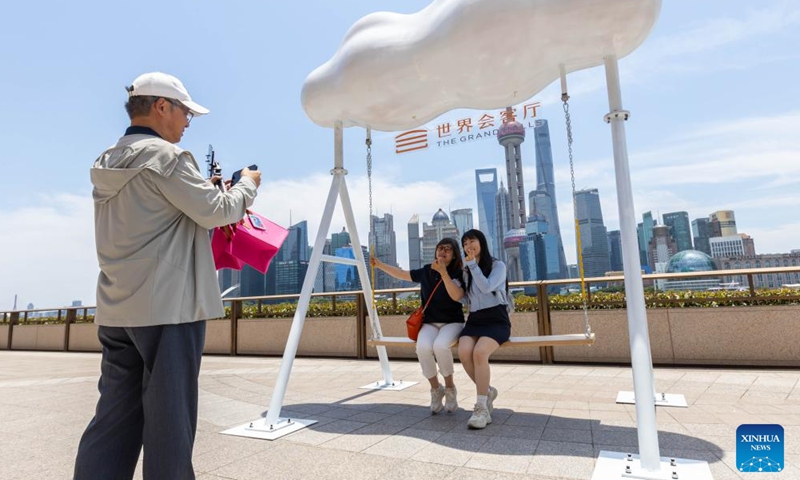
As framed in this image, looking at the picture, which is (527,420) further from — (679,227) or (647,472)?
(679,227)

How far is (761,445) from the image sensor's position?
162cm

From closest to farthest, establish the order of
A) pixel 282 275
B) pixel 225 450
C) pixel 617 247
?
pixel 225 450, pixel 617 247, pixel 282 275

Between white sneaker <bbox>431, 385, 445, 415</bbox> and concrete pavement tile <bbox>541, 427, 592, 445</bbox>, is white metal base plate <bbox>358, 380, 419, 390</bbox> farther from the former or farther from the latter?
concrete pavement tile <bbox>541, 427, 592, 445</bbox>

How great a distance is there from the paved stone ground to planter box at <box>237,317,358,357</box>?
6.22 ft

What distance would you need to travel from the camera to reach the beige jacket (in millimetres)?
1428

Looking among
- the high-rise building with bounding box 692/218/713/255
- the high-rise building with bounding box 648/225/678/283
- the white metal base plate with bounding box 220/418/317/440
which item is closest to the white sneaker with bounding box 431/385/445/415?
the white metal base plate with bounding box 220/418/317/440

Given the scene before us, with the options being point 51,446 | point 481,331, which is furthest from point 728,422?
point 51,446

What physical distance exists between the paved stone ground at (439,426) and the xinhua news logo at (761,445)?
533 mm

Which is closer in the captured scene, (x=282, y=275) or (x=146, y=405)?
(x=146, y=405)

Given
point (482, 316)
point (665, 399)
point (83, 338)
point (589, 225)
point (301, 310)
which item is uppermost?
point (589, 225)

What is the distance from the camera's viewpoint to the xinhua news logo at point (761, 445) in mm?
1574

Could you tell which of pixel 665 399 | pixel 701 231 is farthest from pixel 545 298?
pixel 701 231

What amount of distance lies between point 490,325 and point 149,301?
2507mm

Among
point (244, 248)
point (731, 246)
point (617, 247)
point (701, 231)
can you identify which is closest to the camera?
point (244, 248)
